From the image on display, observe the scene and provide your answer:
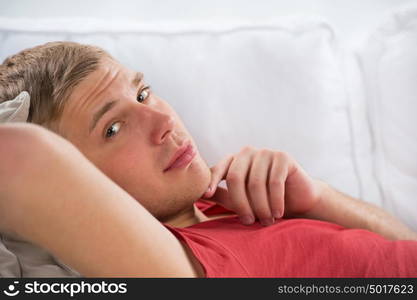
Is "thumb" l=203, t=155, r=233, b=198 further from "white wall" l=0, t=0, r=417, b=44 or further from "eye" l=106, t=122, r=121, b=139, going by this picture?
"white wall" l=0, t=0, r=417, b=44

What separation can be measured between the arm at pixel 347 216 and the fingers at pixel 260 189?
151mm

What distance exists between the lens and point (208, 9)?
4.85 ft

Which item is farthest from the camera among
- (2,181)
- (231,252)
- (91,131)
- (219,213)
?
(219,213)

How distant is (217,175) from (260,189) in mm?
98

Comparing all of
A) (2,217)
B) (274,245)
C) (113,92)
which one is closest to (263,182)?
(274,245)

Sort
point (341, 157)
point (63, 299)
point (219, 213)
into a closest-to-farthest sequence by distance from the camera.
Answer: point (63, 299)
point (219, 213)
point (341, 157)

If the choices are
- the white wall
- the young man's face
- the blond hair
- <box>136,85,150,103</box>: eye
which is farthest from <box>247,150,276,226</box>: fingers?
the white wall

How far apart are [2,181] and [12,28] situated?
871mm

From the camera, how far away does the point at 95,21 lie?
4.39 feet

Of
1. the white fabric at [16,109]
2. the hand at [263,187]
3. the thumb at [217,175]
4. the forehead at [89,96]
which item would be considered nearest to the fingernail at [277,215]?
the hand at [263,187]

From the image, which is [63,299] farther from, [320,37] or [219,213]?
[320,37]

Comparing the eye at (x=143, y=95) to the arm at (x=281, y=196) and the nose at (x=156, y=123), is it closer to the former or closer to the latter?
the nose at (x=156, y=123)

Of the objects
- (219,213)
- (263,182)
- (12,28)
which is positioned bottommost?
(219,213)

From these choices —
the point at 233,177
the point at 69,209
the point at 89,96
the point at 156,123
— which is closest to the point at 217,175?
the point at 233,177
